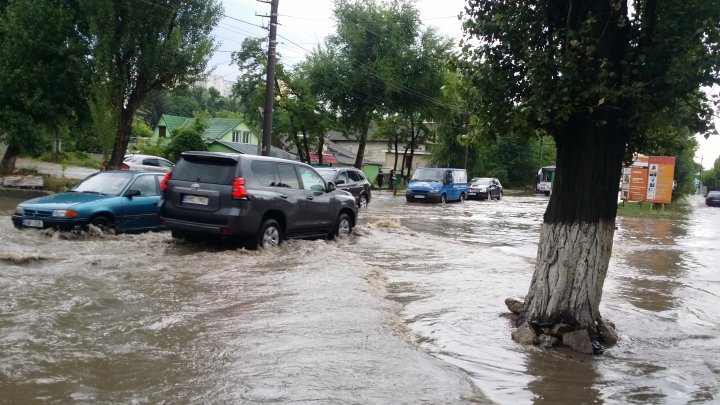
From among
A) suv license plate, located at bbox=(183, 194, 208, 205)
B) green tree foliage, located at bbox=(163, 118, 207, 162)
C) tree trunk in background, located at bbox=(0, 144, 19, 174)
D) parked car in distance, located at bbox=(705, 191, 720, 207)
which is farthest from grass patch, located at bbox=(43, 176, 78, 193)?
parked car in distance, located at bbox=(705, 191, 720, 207)

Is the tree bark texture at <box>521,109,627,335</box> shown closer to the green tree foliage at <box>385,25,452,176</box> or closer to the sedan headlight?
the sedan headlight

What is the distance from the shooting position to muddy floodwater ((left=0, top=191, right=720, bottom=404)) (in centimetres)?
464

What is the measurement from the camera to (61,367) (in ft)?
15.9

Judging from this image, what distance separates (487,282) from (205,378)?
567cm

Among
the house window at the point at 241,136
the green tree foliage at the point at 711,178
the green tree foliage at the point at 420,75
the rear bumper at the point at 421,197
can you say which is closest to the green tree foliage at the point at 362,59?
the green tree foliage at the point at 420,75

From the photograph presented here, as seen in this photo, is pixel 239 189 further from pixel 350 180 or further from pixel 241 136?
pixel 241 136

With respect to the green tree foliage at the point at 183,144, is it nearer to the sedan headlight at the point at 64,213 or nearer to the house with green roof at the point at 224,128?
the house with green roof at the point at 224,128

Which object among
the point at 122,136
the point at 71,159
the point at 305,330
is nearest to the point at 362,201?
the point at 122,136

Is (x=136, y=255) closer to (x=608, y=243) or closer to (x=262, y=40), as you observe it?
(x=608, y=243)

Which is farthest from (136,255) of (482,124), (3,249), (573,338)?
(573,338)

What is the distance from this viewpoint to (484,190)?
40.7m

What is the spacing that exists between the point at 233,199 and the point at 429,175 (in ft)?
81.7

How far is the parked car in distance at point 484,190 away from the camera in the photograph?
40.5 meters

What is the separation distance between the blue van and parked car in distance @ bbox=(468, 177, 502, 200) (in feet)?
12.2
